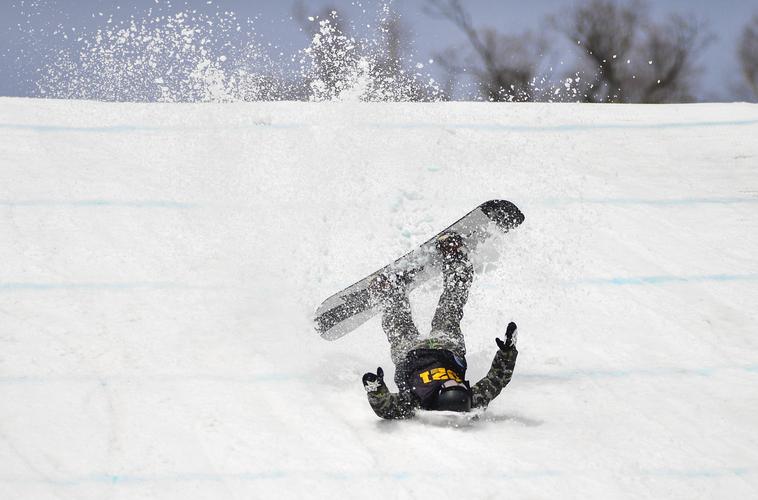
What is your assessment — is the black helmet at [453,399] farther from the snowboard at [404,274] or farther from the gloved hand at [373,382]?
the snowboard at [404,274]

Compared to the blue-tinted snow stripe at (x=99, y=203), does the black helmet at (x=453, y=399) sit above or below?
below

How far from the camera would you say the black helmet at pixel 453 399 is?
1984 millimetres

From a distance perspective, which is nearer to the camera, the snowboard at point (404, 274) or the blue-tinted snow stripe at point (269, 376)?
the blue-tinted snow stripe at point (269, 376)

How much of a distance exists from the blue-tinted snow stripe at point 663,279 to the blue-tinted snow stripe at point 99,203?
1.58 m

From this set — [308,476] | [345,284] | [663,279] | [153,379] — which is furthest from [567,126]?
[308,476]

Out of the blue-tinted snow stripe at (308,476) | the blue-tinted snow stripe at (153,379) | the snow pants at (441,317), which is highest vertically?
the snow pants at (441,317)

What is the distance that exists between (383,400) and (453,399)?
174 mm

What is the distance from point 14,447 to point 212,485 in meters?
0.49

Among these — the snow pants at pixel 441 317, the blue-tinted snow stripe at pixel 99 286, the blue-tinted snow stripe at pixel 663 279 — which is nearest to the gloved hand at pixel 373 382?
the snow pants at pixel 441 317

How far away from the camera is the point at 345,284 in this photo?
2.72 meters

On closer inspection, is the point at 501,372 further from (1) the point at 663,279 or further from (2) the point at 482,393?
(1) the point at 663,279

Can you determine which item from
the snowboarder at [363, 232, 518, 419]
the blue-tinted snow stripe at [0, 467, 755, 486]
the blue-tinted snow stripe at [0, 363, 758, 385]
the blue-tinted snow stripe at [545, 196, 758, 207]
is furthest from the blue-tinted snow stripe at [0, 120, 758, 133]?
the blue-tinted snow stripe at [0, 467, 755, 486]

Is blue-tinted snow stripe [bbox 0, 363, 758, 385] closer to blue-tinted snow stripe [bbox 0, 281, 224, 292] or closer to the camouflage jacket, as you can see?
the camouflage jacket

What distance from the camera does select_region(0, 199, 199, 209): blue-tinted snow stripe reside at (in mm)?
3098
